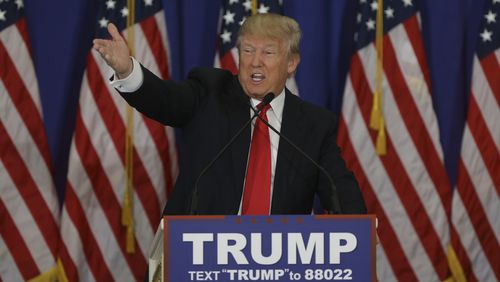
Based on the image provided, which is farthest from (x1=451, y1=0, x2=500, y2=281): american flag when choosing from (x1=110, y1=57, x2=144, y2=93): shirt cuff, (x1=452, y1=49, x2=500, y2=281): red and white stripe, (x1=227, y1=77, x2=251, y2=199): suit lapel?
(x1=110, y1=57, x2=144, y2=93): shirt cuff

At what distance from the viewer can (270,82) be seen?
9.05ft

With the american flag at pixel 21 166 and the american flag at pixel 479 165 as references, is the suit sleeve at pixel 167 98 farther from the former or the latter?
the american flag at pixel 479 165

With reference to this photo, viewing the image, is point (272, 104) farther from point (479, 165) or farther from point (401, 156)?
point (479, 165)

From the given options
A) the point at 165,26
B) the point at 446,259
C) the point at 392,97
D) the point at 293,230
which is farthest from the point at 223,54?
the point at 293,230

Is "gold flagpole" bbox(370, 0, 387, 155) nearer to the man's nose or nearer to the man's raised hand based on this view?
the man's nose

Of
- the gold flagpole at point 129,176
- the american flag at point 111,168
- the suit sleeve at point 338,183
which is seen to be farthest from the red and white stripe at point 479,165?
the suit sleeve at point 338,183

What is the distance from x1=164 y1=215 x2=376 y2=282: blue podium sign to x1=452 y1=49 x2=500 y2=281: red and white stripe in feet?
8.29

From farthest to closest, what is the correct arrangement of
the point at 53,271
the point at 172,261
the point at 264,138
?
the point at 53,271, the point at 264,138, the point at 172,261

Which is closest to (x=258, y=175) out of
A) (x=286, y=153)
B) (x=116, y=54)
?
(x=286, y=153)

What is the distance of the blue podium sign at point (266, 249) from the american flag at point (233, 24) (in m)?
2.39

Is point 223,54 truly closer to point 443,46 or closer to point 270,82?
point 443,46

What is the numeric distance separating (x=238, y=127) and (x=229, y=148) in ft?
0.27

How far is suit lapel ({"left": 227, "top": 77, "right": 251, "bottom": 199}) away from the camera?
261cm

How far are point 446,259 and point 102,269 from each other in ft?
5.67
